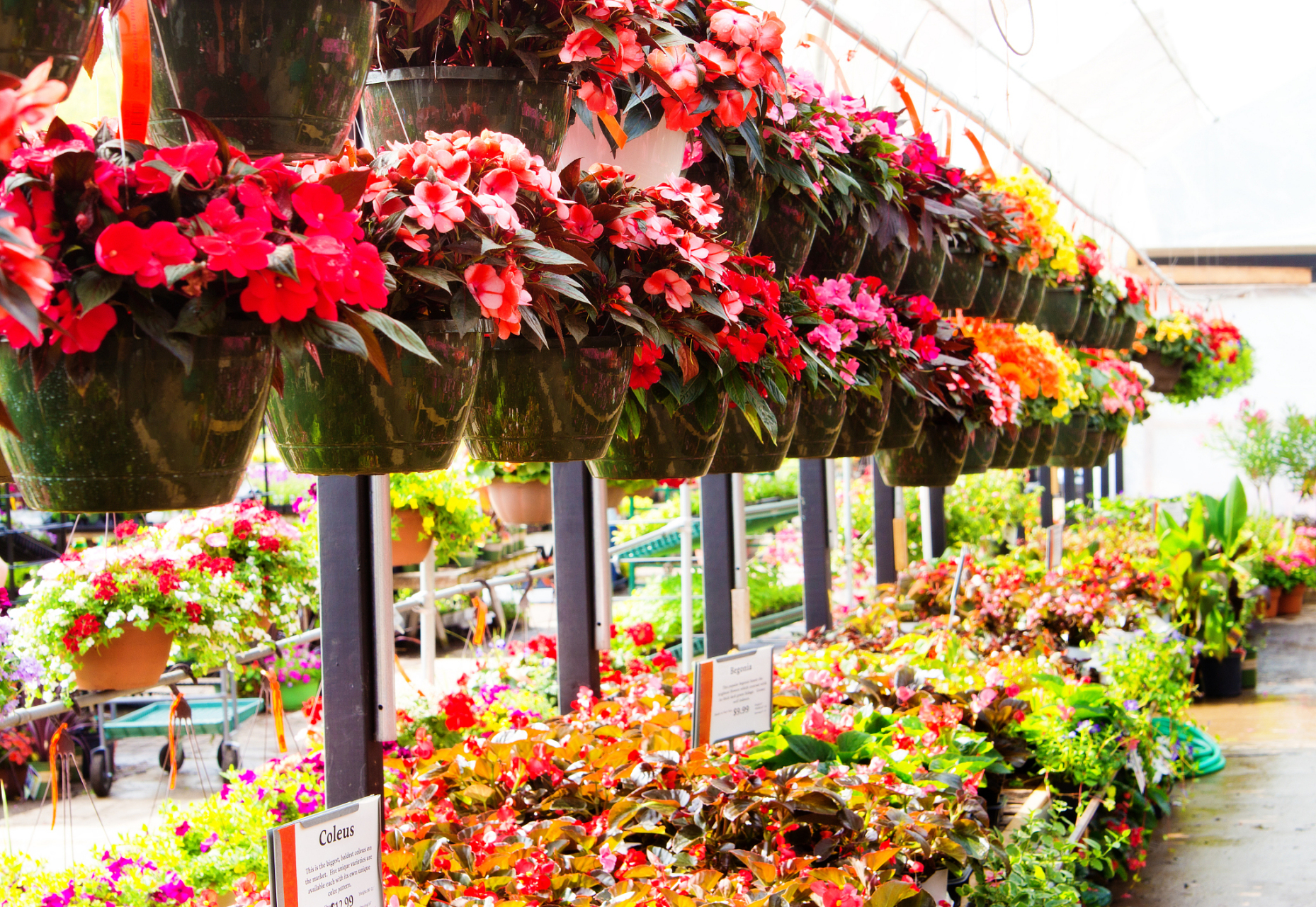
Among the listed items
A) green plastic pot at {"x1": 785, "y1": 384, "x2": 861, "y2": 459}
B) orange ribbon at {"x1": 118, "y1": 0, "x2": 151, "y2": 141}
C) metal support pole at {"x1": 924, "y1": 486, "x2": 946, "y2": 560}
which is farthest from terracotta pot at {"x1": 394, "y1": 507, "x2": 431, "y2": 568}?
metal support pole at {"x1": 924, "y1": 486, "x2": 946, "y2": 560}

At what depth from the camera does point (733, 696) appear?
2.18 meters

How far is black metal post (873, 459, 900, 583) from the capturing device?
536 cm

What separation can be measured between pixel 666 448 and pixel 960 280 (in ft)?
3.67

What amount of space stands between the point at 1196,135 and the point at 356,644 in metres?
8.28

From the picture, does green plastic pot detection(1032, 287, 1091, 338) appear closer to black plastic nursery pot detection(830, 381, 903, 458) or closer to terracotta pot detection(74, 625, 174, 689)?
black plastic nursery pot detection(830, 381, 903, 458)

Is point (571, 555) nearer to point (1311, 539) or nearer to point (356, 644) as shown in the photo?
point (356, 644)

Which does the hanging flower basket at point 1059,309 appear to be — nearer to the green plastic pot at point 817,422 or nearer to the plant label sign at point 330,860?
the green plastic pot at point 817,422

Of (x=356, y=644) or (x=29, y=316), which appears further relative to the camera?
(x=356, y=644)

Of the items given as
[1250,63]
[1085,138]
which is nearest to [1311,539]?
[1250,63]

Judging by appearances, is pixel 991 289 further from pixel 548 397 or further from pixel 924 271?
pixel 548 397

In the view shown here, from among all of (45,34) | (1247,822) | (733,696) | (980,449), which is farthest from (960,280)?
(1247,822)

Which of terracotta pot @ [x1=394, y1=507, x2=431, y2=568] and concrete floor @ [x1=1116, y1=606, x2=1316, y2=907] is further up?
terracotta pot @ [x1=394, y1=507, x2=431, y2=568]

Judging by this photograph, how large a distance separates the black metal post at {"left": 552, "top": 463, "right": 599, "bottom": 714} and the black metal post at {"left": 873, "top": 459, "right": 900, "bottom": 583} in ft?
9.89

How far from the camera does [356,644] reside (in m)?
1.54
